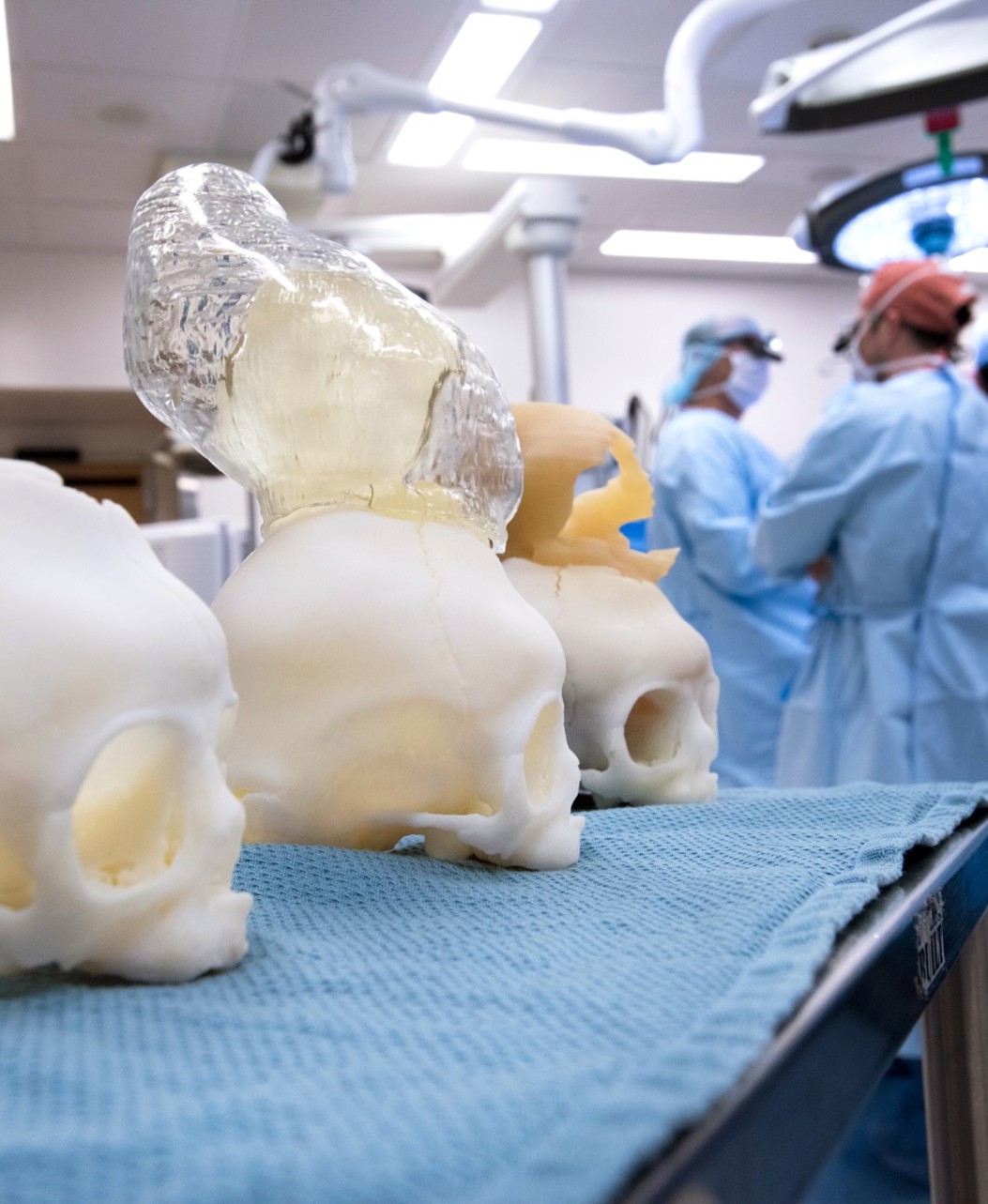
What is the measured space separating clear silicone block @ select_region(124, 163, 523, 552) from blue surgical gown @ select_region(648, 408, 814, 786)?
1.57 m

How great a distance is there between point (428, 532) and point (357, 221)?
2.16m

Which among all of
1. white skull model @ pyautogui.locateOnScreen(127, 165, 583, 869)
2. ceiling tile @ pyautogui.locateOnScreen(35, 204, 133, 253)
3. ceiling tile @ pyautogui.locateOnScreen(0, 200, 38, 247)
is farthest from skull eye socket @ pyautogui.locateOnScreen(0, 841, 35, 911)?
ceiling tile @ pyautogui.locateOnScreen(0, 200, 38, 247)

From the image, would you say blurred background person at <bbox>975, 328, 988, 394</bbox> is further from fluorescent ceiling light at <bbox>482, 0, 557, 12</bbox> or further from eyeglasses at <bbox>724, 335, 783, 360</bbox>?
fluorescent ceiling light at <bbox>482, 0, 557, 12</bbox>

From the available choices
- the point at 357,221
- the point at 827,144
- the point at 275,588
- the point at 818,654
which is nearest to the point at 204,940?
the point at 275,588

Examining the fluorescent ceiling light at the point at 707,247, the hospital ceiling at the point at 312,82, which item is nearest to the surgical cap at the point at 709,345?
the hospital ceiling at the point at 312,82

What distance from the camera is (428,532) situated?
25.0 inches

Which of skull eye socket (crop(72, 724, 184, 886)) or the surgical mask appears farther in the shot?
the surgical mask

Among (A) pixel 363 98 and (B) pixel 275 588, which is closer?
(B) pixel 275 588

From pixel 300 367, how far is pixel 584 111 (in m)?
1.51

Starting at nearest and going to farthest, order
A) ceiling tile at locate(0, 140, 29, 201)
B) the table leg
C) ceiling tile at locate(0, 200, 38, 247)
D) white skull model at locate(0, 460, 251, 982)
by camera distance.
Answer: white skull model at locate(0, 460, 251, 982) → the table leg → ceiling tile at locate(0, 140, 29, 201) → ceiling tile at locate(0, 200, 38, 247)

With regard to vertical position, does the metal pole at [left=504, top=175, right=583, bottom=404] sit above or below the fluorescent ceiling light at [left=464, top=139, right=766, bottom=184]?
below

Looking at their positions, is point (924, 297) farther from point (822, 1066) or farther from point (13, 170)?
point (13, 170)

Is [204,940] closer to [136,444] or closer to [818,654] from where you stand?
[818,654]

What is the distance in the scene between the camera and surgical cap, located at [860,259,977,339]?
2.09 m
